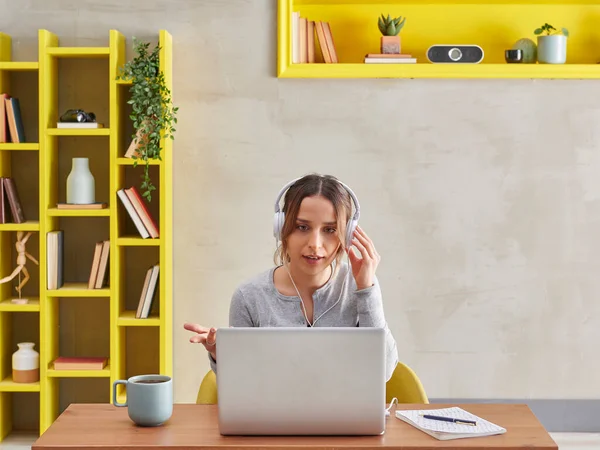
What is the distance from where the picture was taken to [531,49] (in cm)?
368

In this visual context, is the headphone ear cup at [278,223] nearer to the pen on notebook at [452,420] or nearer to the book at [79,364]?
the pen on notebook at [452,420]

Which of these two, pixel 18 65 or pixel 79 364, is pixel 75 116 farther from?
pixel 79 364

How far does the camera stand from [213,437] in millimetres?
1745

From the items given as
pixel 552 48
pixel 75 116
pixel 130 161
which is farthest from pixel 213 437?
pixel 552 48

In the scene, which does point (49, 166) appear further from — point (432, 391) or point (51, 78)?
point (432, 391)

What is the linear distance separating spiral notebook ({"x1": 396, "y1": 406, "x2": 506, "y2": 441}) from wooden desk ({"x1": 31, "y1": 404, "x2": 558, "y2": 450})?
2 centimetres

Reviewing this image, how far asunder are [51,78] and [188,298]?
46.2 inches

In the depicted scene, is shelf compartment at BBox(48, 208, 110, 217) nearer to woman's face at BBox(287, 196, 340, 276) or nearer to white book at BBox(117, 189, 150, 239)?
white book at BBox(117, 189, 150, 239)

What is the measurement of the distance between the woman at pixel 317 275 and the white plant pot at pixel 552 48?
5.85ft

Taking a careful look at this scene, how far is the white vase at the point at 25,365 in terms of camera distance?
11.7ft

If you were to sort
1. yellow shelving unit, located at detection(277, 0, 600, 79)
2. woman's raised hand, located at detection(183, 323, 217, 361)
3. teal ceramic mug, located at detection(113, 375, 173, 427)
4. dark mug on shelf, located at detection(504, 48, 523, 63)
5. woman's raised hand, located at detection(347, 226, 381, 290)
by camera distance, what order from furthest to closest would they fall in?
yellow shelving unit, located at detection(277, 0, 600, 79) → dark mug on shelf, located at detection(504, 48, 523, 63) → woman's raised hand, located at detection(347, 226, 381, 290) → woman's raised hand, located at detection(183, 323, 217, 361) → teal ceramic mug, located at detection(113, 375, 173, 427)

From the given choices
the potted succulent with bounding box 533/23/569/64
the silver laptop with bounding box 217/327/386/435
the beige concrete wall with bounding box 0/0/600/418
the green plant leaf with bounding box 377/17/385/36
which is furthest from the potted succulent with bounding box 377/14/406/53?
the silver laptop with bounding box 217/327/386/435

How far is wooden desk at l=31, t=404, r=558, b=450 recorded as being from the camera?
1685mm

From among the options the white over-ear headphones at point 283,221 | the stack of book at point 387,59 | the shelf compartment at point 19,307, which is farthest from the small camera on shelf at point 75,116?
the white over-ear headphones at point 283,221
